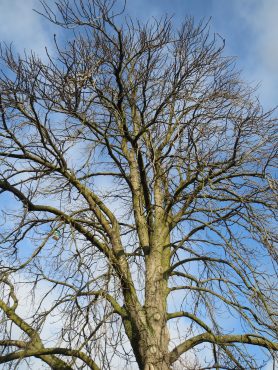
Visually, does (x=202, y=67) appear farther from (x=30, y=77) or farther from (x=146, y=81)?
(x=30, y=77)

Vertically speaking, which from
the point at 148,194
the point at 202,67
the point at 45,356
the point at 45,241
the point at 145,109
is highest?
the point at 202,67

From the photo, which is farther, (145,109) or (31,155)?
(145,109)

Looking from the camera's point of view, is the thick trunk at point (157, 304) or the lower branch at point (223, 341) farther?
the lower branch at point (223, 341)

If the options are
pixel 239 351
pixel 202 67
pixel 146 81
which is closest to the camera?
pixel 239 351

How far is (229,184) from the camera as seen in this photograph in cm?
575

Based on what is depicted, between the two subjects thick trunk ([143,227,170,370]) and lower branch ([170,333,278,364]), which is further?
lower branch ([170,333,278,364])

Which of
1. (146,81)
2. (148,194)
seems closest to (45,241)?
(148,194)

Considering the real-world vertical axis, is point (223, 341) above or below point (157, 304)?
below

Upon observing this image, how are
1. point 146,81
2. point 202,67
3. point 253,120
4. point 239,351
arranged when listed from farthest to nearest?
point 202,67
point 146,81
point 253,120
point 239,351

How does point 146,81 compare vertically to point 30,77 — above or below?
above

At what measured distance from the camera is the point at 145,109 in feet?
19.9

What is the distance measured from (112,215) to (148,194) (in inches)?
20.2

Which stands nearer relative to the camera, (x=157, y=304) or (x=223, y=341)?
(x=223, y=341)

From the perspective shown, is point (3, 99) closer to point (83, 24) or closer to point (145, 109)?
point (83, 24)
